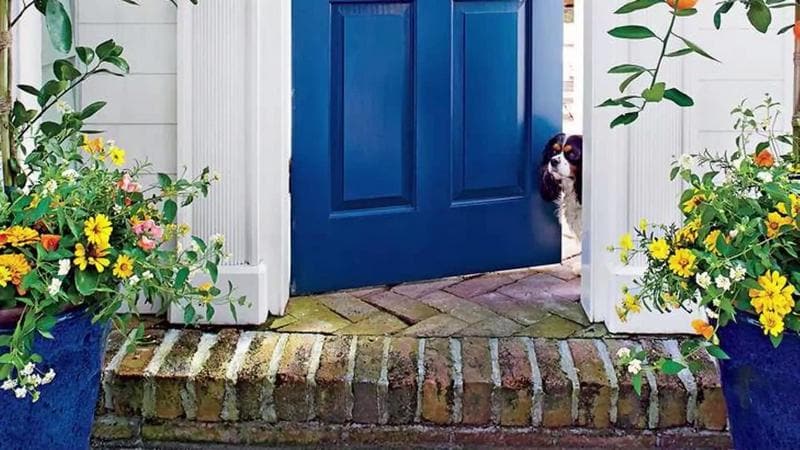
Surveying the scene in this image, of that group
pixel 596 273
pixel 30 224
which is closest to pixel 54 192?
pixel 30 224

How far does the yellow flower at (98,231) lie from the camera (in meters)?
1.17

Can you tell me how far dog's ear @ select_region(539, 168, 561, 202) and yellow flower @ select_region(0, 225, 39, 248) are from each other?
1623mm

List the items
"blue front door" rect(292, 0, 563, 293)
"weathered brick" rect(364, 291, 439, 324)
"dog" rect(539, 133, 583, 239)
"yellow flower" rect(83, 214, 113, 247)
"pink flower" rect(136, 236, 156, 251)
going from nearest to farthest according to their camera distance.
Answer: "yellow flower" rect(83, 214, 113, 247) < "pink flower" rect(136, 236, 156, 251) < "weathered brick" rect(364, 291, 439, 324) < "blue front door" rect(292, 0, 563, 293) < "dog" rect(539, 133, 583, 239)

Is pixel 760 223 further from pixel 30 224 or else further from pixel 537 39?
pixel 537 39

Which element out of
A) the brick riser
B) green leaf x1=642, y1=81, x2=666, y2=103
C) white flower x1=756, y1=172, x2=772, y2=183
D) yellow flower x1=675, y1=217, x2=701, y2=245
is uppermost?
green leaf x1=642, y1=81, x2=666, y2=103

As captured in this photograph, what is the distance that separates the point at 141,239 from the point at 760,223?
86 cm

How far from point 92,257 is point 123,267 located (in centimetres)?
5

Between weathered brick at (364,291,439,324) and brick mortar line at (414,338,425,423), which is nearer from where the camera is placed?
brick mortar line at (414,338,425,423)

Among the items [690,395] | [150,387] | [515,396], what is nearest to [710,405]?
[690,395]

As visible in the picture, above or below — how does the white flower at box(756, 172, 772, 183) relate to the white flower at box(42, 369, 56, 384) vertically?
above

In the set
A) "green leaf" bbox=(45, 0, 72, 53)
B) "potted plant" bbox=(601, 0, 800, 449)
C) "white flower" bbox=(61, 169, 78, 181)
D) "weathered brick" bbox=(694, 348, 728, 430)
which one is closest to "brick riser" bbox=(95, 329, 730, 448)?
"weathered brick" bbox=(694, 348, 728, 430)

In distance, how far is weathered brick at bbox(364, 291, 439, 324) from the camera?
2.15 metres

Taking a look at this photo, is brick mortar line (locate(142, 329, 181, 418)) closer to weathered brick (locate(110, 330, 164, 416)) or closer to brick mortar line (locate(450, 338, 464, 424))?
weathered brick (locate(110, 330, 164, 416))

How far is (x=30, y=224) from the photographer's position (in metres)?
1.21
